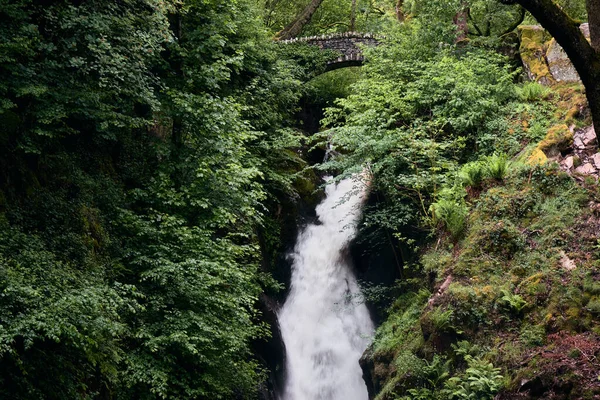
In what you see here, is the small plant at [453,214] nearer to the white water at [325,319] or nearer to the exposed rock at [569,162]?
the exposed rock at [569,162]

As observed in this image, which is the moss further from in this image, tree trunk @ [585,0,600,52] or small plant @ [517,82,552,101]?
tree trunk @ [585,0,600,52]

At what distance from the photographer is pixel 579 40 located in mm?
4941

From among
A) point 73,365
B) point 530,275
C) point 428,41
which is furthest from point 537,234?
point 428,41

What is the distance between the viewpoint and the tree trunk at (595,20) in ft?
16.3

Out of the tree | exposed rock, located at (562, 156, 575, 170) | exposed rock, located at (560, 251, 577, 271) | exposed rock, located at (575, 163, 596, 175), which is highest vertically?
the tree

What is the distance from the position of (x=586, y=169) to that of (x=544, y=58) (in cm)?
620

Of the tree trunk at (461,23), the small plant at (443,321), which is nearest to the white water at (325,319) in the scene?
the small plant at (443,321)

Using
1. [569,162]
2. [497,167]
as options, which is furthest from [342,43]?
[569,162]

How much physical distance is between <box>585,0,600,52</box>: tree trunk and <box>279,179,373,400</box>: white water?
26.9ft

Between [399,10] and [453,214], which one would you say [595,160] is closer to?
[453,214]

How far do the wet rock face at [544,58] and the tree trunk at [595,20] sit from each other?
30.1 ft

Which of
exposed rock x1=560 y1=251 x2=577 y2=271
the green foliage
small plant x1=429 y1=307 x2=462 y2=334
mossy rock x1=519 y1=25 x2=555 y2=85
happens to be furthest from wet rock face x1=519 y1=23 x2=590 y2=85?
the green foliage

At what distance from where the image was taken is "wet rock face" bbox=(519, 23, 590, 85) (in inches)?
542

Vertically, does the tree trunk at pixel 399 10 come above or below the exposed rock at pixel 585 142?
above
